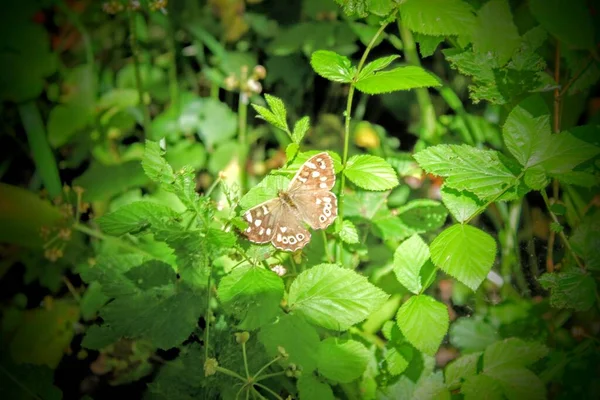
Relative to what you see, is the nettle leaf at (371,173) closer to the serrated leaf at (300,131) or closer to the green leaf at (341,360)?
the serrated leaf at (300,131)

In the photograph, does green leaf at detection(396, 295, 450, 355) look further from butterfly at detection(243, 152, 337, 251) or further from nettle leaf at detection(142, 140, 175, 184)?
nettle leaf at detection(142, 140, 175, 184)

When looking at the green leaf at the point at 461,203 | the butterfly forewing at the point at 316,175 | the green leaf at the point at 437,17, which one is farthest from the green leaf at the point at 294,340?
the green leaf at the point at 437,17

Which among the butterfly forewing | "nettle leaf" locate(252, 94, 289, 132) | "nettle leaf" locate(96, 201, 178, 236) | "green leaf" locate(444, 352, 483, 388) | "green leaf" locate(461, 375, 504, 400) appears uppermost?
"nettle leaf" locate(252, 94, 289, 132)

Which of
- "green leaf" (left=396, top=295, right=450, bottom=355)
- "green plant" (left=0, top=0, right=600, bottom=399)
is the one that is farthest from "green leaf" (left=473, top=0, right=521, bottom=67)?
"green leaf" (left=396, top=295, right=450, bottom=355)

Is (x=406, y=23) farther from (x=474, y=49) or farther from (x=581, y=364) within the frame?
(x=581, y=364)

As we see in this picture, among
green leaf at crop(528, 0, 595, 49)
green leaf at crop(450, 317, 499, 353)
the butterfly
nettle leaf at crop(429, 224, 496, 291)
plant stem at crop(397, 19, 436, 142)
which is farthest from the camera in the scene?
plant stem at crop(397, 19, 436, 142)

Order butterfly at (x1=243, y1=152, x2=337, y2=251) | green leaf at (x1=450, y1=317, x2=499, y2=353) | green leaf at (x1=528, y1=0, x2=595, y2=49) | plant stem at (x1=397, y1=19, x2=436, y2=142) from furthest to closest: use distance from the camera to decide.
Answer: plant stem at (x1=397, y1=19, x2=436, y2=142) < green leaf at (x1=450, y1=317, x2=499, y2=353) < green leaf at (x1=528, y1=0, x2=595, y2=49) < butterfly at (x1=243, y1=152, x2=337, y2=251)
